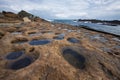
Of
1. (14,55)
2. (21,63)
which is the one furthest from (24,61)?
(14,55)

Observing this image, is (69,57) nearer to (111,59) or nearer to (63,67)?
(63,67)

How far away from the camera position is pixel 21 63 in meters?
7.30

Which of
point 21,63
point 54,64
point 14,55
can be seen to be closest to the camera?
point 54,64

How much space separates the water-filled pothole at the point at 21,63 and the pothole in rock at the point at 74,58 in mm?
2598

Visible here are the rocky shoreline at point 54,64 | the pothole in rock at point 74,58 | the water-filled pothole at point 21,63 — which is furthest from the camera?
the pothole in rock at point 74,58

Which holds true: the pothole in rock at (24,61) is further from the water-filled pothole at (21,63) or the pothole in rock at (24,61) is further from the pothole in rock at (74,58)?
the pothole in rock at (74,58)

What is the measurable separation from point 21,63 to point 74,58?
3.73 meters

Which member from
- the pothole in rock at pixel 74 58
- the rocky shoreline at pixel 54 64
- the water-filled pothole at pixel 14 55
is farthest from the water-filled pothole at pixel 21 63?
the pothole in rock at pixel 74 58

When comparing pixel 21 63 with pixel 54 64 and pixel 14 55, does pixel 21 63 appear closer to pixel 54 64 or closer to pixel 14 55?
pixel 14 55

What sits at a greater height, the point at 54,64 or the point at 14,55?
the point at 54,64

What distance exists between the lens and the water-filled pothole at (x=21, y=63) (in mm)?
6840

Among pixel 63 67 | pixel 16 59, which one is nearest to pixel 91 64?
pixel 63 67

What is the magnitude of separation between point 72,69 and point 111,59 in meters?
3.76

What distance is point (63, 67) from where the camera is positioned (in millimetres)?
6531
